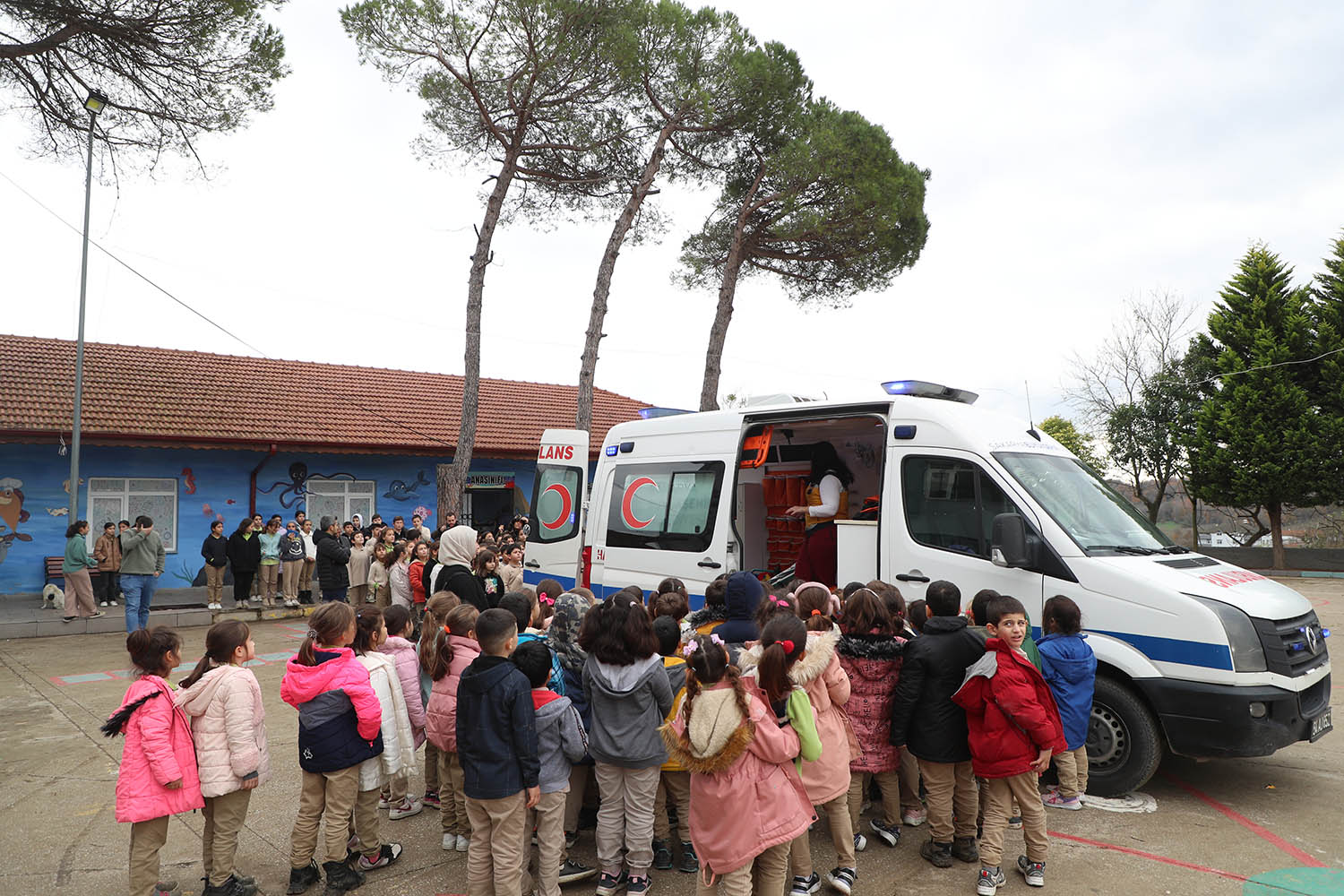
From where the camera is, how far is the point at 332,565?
12734 millimetres

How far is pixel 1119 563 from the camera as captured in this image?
4938 mm

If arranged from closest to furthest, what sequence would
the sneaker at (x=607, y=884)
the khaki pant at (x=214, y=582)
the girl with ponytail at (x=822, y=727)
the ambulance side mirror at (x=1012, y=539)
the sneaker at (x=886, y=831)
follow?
the girl with ponytail at (x=822, y=727) < the sneaker at (x=607, y=884) < the sneaker at (x=886, y=831) < the ambulance side mirror at (x=1012, y=539) < the khaki pant at (x=214, y=582)

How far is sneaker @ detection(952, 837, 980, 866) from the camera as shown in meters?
4.23

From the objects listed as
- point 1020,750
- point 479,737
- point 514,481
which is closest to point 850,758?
point 1020,750

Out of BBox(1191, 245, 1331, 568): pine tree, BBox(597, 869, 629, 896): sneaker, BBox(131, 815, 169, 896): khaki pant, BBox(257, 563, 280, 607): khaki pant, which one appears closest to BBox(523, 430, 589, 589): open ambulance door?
BBox(597, 869, 629, 896): sneaker

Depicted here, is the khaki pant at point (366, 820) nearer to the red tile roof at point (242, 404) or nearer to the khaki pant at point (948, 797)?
the khaki pant at point (948, 797)

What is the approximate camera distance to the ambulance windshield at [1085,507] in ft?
17.2

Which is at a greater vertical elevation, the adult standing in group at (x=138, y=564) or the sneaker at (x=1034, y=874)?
the adult standing in group at (x=138, y=564)

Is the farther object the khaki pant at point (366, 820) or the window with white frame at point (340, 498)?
the window with white frame at point (340, 498)

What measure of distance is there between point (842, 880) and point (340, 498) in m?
16.7

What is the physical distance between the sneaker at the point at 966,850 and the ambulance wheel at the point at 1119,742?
1.23 meters

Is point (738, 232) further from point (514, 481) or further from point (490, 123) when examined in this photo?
point (514, 481)

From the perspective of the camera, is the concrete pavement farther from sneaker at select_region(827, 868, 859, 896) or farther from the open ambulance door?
the open ambulance door

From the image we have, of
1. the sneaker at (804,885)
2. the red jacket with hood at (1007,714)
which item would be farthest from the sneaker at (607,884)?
the red jacket with hood at (1007,714)
